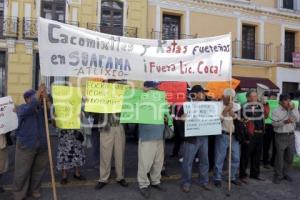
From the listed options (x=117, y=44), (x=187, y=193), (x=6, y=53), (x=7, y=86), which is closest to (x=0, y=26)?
(x=6, y=53)

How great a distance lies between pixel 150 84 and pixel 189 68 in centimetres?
81

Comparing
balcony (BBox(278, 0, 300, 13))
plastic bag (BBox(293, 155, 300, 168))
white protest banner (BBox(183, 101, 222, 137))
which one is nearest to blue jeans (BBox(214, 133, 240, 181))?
white protest banner (BBox(183, 101, 222, 137))

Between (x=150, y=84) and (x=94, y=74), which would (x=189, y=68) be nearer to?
(x=150, y=84)

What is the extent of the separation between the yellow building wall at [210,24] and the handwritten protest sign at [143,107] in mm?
14797

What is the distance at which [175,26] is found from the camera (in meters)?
21.6

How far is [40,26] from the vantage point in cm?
638

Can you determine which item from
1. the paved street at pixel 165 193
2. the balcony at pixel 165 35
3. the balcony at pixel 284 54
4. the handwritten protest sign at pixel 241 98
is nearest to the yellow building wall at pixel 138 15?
the balcony at pixel 165 35

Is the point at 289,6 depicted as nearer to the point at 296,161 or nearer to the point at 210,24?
the point at 210,24

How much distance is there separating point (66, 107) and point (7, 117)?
3.19 feet

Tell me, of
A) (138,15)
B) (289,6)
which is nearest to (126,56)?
(138,15)

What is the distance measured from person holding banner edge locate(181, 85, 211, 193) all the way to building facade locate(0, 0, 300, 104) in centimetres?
1042

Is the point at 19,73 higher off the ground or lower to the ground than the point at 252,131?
higher

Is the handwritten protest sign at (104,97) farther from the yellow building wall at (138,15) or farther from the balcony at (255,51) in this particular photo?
the balcony at (255,51)

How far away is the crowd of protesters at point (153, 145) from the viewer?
21.3 ft
